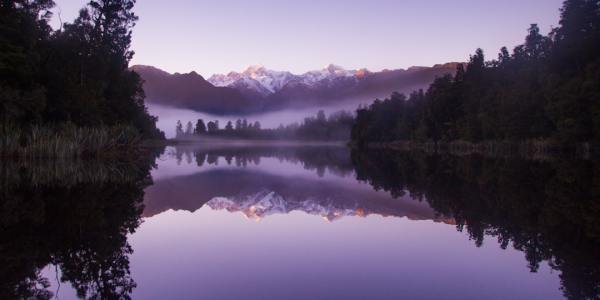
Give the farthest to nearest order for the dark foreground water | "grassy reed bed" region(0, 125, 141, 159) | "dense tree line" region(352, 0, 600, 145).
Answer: "dense tree line" region(352, 0, 600, 145)
"grassy reed bed" region(0, 125, 141, 159)
the dark foreground water

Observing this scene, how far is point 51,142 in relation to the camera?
2209 centimetres

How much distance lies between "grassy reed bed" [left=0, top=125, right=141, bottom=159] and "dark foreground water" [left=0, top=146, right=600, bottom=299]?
32.4ft

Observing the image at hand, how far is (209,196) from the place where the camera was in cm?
1253

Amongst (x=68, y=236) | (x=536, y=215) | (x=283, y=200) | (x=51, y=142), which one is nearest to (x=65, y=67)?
(x=51, y=142)

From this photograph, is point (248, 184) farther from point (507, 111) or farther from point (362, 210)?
point (507, 111)

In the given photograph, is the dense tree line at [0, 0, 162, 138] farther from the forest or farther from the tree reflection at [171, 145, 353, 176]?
the tree reflection at [171, 145, 353, 176]

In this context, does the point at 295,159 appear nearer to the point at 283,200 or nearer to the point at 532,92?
the point at 532,92

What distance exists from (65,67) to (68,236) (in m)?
27.5

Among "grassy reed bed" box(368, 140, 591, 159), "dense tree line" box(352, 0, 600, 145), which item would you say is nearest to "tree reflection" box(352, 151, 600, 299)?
"grassy reed bed" box(368, 140, 591, 159)

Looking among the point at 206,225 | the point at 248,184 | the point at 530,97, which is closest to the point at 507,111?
the point at 530,97

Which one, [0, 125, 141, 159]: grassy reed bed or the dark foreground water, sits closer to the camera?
the dark foreground water

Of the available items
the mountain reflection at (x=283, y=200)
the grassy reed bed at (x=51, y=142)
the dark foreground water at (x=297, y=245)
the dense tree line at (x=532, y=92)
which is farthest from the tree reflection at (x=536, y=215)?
the dense tree line at (x=532, y=92)

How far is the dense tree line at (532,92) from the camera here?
36656 mm

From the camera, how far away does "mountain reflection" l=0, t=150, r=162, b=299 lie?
472 centimetres
